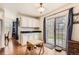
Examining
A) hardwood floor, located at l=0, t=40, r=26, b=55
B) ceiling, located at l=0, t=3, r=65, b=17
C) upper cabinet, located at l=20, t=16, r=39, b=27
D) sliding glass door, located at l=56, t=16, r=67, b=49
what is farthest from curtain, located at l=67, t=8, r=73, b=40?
hardwood floor, located at l=0, t=40, r=26, b=55

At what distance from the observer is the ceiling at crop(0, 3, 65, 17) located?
2.43 metres

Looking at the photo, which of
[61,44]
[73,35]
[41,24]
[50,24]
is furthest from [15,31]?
[73,35]

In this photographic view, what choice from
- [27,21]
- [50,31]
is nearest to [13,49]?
[27,21]

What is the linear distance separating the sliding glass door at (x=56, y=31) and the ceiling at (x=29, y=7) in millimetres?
217

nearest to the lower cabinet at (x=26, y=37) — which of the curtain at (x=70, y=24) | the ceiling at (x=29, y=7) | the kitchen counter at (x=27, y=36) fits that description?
the kitchen counter at (x=27, y=36)

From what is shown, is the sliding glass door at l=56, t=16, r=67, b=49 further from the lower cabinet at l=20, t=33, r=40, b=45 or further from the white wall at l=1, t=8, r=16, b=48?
the white wall at l=1, t=8, r=16, b=48

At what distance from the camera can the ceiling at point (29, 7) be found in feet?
7.98

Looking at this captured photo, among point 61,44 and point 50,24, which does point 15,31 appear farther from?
point 61,44

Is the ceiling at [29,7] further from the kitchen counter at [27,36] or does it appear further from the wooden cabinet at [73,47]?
the wooden cabinet at [73,47]

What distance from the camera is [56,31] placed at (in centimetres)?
251

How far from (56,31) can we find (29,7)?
666mm

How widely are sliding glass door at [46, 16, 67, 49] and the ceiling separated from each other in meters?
0.22

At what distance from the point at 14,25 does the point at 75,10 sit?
1111 mm
